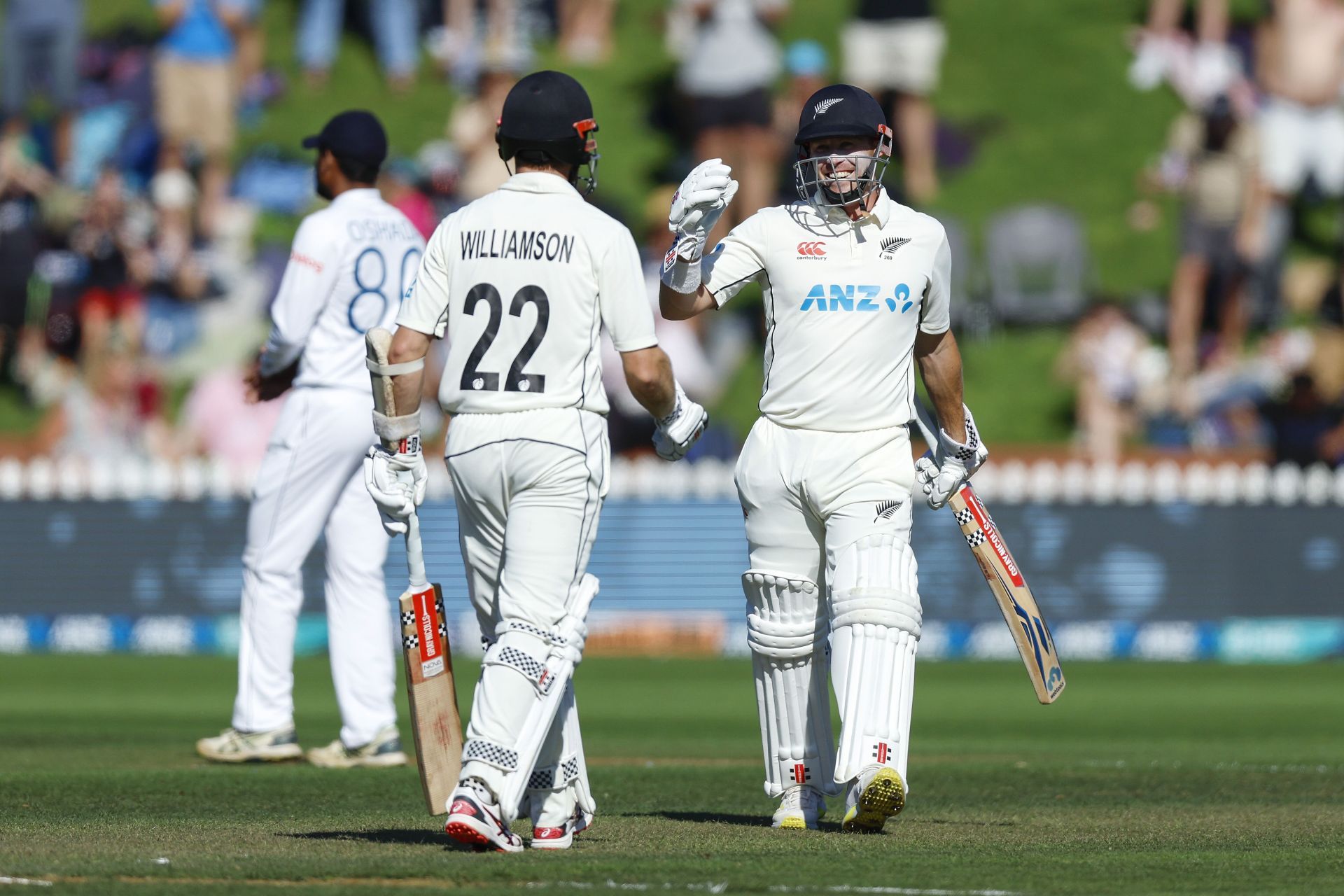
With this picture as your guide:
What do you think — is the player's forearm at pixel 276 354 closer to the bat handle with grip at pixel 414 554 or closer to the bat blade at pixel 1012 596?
the bat handle with grip at pixel 414 554

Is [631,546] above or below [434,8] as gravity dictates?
below

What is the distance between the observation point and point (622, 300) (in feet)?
19.9

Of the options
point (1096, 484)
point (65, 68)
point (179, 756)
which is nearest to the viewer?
point (179, 756)

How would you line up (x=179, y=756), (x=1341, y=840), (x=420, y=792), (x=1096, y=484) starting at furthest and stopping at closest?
(x=1096, y=484), (x=179, y=756), (x=420, y=792), (x=1341, y=840)

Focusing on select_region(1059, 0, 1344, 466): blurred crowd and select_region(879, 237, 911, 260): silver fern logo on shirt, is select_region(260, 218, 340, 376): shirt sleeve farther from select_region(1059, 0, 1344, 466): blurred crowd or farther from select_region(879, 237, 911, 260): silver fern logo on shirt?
select_region(1059, 0, 1344, 466): blurred crowd

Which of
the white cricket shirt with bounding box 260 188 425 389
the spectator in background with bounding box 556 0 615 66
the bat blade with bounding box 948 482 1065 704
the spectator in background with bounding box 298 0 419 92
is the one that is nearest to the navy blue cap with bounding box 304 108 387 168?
the white cricket shirt with bounding box 260 188 425 389

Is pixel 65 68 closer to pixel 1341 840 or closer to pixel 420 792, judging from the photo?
pixel 420 792

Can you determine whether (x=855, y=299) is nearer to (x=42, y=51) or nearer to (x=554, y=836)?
(x=554, y=836)

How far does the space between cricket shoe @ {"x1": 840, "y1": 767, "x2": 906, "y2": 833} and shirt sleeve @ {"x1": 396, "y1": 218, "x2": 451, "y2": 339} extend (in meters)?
1.77

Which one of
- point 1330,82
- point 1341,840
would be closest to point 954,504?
point 1341,840

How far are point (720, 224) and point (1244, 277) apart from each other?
4.45 meters

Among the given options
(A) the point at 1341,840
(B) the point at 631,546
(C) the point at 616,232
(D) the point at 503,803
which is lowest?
(B) the point at 631,546

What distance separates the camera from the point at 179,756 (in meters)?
9.11

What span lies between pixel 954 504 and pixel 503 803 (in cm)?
219
